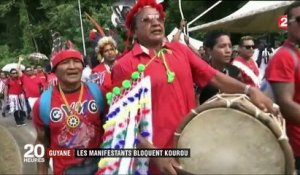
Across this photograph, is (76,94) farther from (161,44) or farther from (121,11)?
(121,11)

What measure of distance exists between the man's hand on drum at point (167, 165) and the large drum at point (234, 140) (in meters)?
0.08

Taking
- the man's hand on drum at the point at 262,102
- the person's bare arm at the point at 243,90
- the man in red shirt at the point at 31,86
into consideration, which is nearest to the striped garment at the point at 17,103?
the man in red shirt at the point at 31,86

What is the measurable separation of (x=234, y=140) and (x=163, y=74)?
755mm

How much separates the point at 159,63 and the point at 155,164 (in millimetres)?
706

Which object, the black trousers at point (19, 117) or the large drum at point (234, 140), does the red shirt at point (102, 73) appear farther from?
the black trousers at point (19, 117)

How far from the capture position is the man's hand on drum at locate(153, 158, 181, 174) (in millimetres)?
4047

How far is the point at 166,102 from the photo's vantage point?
14.0ft

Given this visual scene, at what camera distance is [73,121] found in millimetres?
4688

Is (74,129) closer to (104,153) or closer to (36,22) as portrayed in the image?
(104,153)

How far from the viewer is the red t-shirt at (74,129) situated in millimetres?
4680

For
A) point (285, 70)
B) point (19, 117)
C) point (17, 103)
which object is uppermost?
point (285, 70)

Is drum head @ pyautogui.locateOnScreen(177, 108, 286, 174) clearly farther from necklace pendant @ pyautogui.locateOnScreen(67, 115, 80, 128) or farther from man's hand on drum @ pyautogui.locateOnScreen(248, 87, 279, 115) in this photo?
necklace pendant @ pyautogui.locateOnScreen(67, 115, 80, 128)

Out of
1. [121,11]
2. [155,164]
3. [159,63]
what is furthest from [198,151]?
[121,11]

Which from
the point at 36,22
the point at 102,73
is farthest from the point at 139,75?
the point at 36,22
